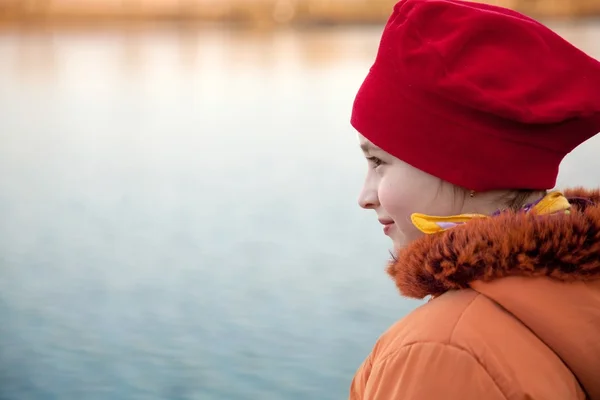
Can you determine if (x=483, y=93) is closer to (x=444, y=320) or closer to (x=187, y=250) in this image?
(x=444, y=320)

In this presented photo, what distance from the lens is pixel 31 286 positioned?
432 cm

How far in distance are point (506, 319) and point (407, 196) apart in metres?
0.22

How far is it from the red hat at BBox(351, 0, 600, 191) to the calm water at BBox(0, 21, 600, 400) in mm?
2340

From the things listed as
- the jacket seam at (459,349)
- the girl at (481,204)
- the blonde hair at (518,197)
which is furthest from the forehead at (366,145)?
the jacket seam at (459,349)

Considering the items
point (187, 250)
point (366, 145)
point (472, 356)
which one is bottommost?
point (187, 250)

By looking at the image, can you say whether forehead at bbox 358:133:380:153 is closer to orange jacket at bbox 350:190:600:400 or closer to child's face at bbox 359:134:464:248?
child's face at bbox 359:134:464:248

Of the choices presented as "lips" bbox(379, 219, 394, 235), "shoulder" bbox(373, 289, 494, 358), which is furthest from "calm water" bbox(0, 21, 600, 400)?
"shoulder" bbox(373, 289, 494, 358)

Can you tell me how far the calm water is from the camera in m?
3.49

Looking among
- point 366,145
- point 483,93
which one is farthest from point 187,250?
point 483,93

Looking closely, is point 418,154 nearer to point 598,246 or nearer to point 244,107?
point 598,246

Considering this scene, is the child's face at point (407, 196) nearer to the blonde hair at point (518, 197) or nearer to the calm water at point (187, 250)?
the blonde hair at point (518, 197)

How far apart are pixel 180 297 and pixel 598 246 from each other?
3325mm

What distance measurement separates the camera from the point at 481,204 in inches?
41.7

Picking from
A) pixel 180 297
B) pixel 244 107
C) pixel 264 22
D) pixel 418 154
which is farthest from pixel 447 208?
pixel 264 22
